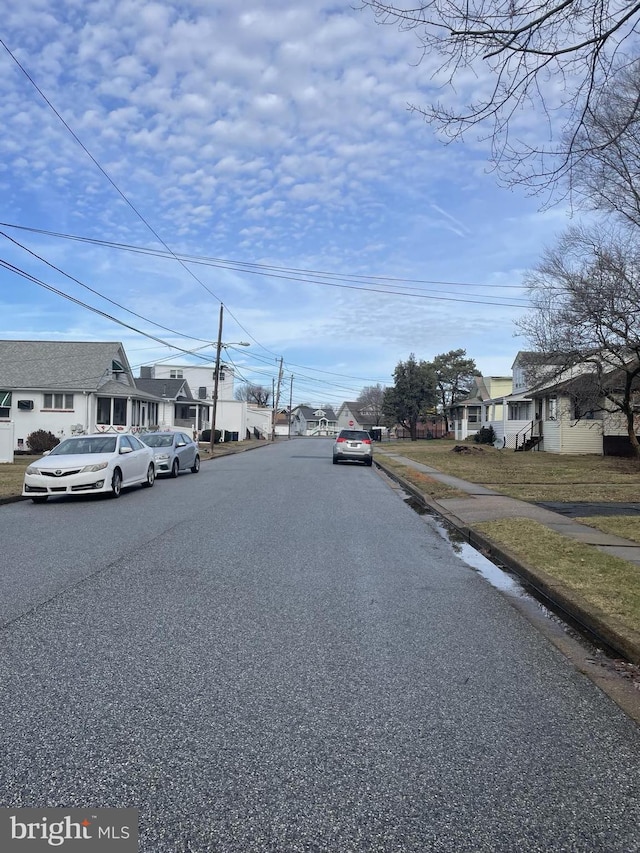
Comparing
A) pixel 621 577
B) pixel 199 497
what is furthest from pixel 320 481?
pixel 621 577

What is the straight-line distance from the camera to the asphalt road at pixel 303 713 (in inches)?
122

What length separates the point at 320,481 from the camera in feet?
71.6

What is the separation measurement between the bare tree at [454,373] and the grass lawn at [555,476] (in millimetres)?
47057

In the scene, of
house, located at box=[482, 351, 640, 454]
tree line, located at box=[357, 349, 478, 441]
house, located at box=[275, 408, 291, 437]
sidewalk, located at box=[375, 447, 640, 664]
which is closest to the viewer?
sidewalk, located at box=[375, 447, 640, 664]

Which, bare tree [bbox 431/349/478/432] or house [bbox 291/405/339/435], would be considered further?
house [bbox 291/405/339/435]

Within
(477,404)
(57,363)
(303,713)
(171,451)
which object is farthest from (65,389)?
(477,404)

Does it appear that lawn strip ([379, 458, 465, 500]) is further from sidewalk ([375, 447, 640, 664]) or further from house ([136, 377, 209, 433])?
house ([136, 377, 209, 433])

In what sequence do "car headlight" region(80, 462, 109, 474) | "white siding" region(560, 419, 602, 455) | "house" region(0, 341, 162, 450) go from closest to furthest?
"car headlight" region(80, 462, 109, 474), "white siding" region(560, 419, 602, 455), "house" region(0, 341, 162, 450)

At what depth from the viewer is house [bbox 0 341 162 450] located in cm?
3812

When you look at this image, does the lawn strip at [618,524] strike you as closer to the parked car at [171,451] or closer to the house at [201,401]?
the parked car at [171,451]

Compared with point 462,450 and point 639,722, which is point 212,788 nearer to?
point 639,722

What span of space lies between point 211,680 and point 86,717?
90cm

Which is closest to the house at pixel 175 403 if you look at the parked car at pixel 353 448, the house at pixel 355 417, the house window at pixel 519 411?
the parked car at pixel 353 448
